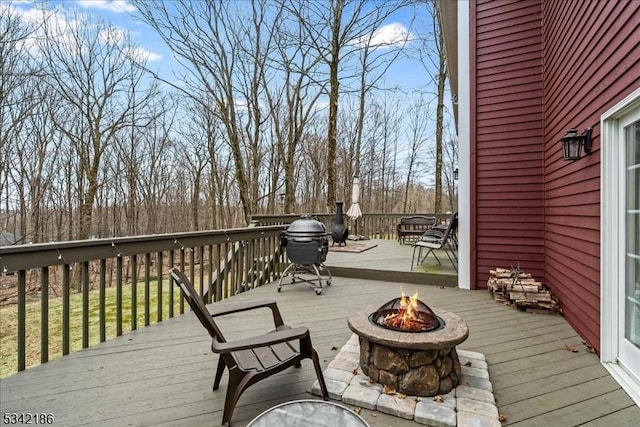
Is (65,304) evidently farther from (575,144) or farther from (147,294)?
(575,144)

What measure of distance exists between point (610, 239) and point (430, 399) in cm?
187

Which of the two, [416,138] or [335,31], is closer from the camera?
[335,31]

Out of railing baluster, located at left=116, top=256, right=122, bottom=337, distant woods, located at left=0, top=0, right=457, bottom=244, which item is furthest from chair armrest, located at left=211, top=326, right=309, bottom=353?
distant woods, located at left=0, top=0, right=457, bottom=244

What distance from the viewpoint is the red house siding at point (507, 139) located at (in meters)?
4.43

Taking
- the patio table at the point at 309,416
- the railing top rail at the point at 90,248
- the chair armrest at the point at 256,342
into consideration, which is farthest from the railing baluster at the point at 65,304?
the patio table at the point at 309,416

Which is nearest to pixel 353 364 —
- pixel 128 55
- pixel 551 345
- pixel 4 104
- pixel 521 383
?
pixel 521 383

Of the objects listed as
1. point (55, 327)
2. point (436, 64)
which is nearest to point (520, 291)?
point (55, 327)

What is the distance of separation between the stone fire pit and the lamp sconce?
210 cm

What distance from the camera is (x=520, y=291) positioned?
3971 mm

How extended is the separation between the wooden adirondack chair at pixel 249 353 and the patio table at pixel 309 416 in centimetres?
57

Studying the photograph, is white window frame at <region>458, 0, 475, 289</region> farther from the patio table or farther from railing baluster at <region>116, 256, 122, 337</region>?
railing baluster at <region>116, 256, 122, 337</region>

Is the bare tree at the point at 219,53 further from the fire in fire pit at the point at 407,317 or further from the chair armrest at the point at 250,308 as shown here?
the fire in fire pit at the point at 407,317

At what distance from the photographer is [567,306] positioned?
351 cm

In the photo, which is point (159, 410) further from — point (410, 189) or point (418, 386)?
point (410, 189)
